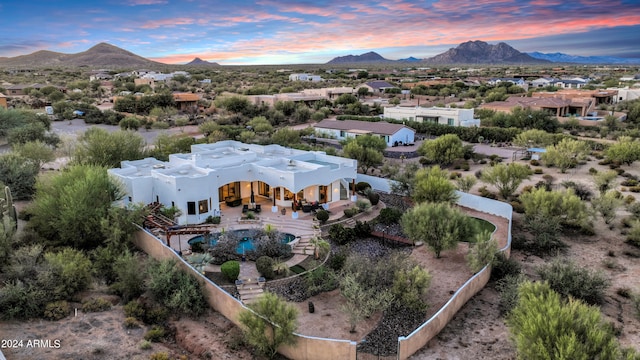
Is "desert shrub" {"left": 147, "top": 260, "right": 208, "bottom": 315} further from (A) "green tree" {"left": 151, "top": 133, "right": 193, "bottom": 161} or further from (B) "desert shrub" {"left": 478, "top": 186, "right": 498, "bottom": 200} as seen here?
(B) "desert shrub" {"left": 478, "top": 186, "right": 498, "bottom": 200}

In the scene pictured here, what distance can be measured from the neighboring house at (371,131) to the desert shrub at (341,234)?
29.6 m

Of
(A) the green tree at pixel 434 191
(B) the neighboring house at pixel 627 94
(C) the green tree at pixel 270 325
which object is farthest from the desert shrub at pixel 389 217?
(B) the neighboring house at pixel 627 94

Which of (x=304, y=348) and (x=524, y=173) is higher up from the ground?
(x=524, y=173)

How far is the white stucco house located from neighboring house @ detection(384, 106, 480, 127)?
33.0 m

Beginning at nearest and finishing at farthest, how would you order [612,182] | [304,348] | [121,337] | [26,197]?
1. [304,348]
2. [121,337]
3. [26,197]
4. [612,182]

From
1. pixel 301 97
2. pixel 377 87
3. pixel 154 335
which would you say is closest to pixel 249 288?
pixel 154 335

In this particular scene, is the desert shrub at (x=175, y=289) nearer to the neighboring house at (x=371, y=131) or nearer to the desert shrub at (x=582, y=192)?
the desert shrub at (x=582, y=192)

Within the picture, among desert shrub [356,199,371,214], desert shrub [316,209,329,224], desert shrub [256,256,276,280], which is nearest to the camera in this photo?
desert shrub [256,256,276,280]

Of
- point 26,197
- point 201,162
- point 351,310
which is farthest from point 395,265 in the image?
point 26,197

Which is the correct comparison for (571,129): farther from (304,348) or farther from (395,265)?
(304,348)

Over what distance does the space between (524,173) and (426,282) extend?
1944 cm

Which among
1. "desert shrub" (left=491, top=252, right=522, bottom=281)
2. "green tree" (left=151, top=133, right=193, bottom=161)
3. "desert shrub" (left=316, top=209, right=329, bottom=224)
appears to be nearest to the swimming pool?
"desert shrub" (left=316, top=209, right=329, bottom=224)

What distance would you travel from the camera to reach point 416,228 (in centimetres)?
2430

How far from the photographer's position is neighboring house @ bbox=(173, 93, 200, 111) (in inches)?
3253
